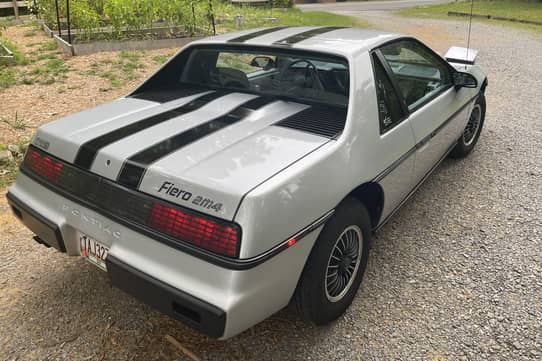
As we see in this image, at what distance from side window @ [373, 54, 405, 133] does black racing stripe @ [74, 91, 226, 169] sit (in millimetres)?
1056

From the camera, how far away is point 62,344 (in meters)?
2.18

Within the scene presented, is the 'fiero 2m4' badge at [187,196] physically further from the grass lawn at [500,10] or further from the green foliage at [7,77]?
the grass lawn at [500,10]

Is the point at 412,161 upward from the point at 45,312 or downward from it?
upward

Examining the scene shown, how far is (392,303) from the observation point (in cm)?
249

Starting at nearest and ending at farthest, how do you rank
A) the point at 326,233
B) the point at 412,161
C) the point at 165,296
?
the point at 165,296 < the point at 326,233 < the point at 412,161

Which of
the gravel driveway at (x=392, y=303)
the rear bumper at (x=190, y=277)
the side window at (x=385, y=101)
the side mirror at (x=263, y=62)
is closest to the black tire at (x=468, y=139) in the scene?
the gravel driveway at (x=392, y=303)

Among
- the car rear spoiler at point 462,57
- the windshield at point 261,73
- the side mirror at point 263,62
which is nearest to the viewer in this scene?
the windshield at point 261,73

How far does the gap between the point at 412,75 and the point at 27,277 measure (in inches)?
120

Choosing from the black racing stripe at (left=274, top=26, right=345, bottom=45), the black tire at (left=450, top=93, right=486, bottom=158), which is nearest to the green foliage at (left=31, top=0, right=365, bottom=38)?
the black racing stripe at (left=274, top=26, right=345, bottom=45)

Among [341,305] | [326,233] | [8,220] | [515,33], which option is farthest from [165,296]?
[515,33]

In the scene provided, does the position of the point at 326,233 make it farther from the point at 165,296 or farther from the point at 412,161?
the point at 412,161

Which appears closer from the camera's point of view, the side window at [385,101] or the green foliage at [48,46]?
the side window at [385,101]

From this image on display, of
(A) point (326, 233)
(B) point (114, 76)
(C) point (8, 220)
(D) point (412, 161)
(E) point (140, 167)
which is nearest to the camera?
(E) point (140, 167)

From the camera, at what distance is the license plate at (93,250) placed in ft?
6.68
